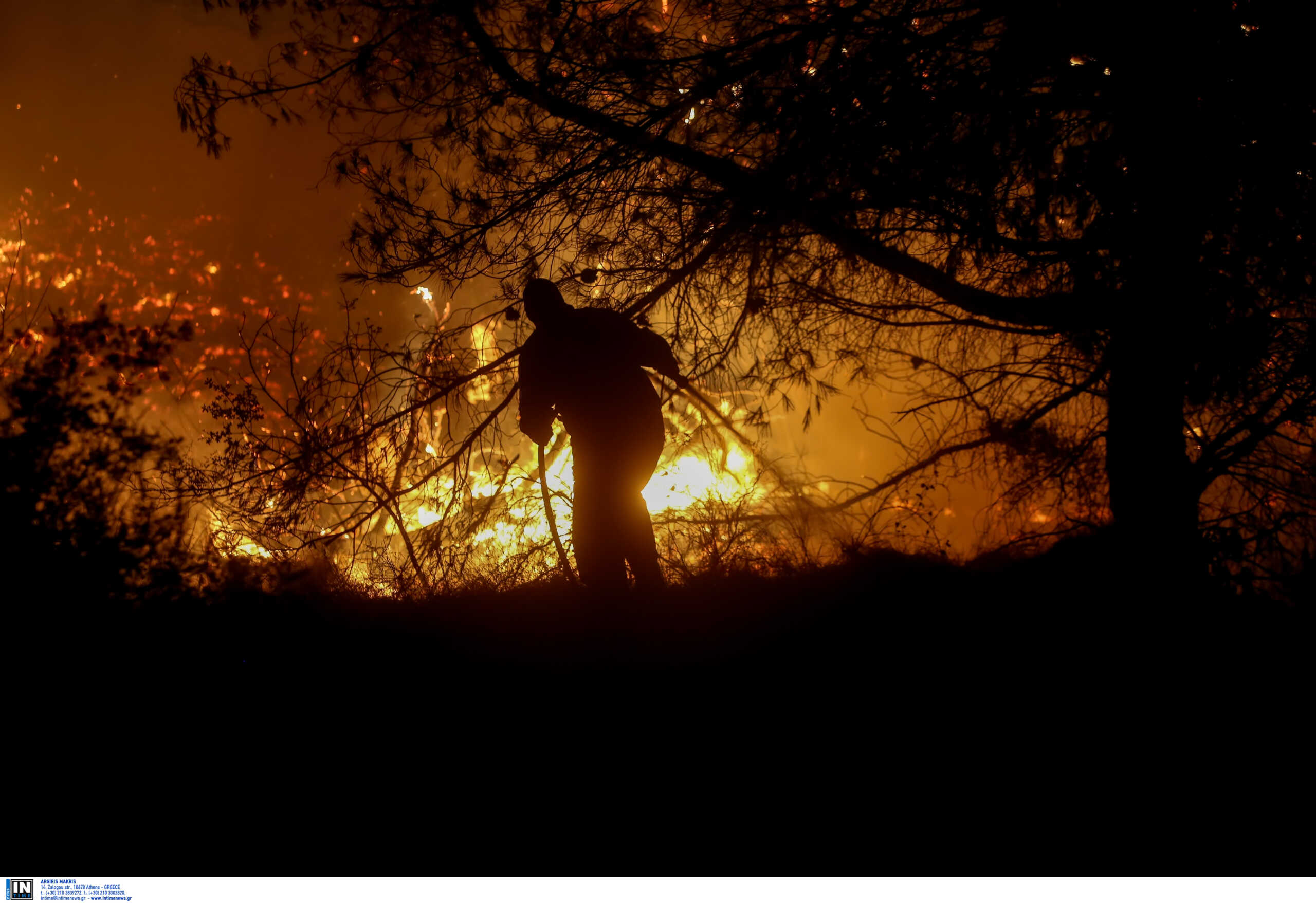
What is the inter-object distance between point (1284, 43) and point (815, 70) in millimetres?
2070

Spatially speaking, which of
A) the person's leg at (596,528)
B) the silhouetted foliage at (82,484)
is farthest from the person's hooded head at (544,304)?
the silhouetted foliage at (82,484)

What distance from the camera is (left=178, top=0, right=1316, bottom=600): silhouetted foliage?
11.1 ft

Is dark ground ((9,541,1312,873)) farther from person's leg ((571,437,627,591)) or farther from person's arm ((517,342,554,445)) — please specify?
person's arm ((517,342,554,445))

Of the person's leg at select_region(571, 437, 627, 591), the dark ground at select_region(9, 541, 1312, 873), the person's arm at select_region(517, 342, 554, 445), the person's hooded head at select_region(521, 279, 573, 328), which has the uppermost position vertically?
the person's hooded head at select_region(521, 279, 573, 328)

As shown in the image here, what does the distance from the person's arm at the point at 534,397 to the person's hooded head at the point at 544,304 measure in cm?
16

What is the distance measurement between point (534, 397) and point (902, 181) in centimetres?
224

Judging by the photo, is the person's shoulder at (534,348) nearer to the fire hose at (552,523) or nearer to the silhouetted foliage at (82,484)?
the fire hose at (552,523)

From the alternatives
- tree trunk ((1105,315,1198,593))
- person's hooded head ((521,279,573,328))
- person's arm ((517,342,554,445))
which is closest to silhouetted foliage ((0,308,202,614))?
person's arm ((517,342,554,445))

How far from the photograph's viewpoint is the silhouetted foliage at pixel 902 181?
3.37 metres

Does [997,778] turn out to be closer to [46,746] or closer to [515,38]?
[46,746]

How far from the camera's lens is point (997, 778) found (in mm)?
2420

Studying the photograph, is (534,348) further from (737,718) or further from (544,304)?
(737,718)

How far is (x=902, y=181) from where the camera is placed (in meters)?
3.56

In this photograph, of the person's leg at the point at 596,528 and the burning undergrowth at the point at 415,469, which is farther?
the burning undergrowth at the point at 415,469
